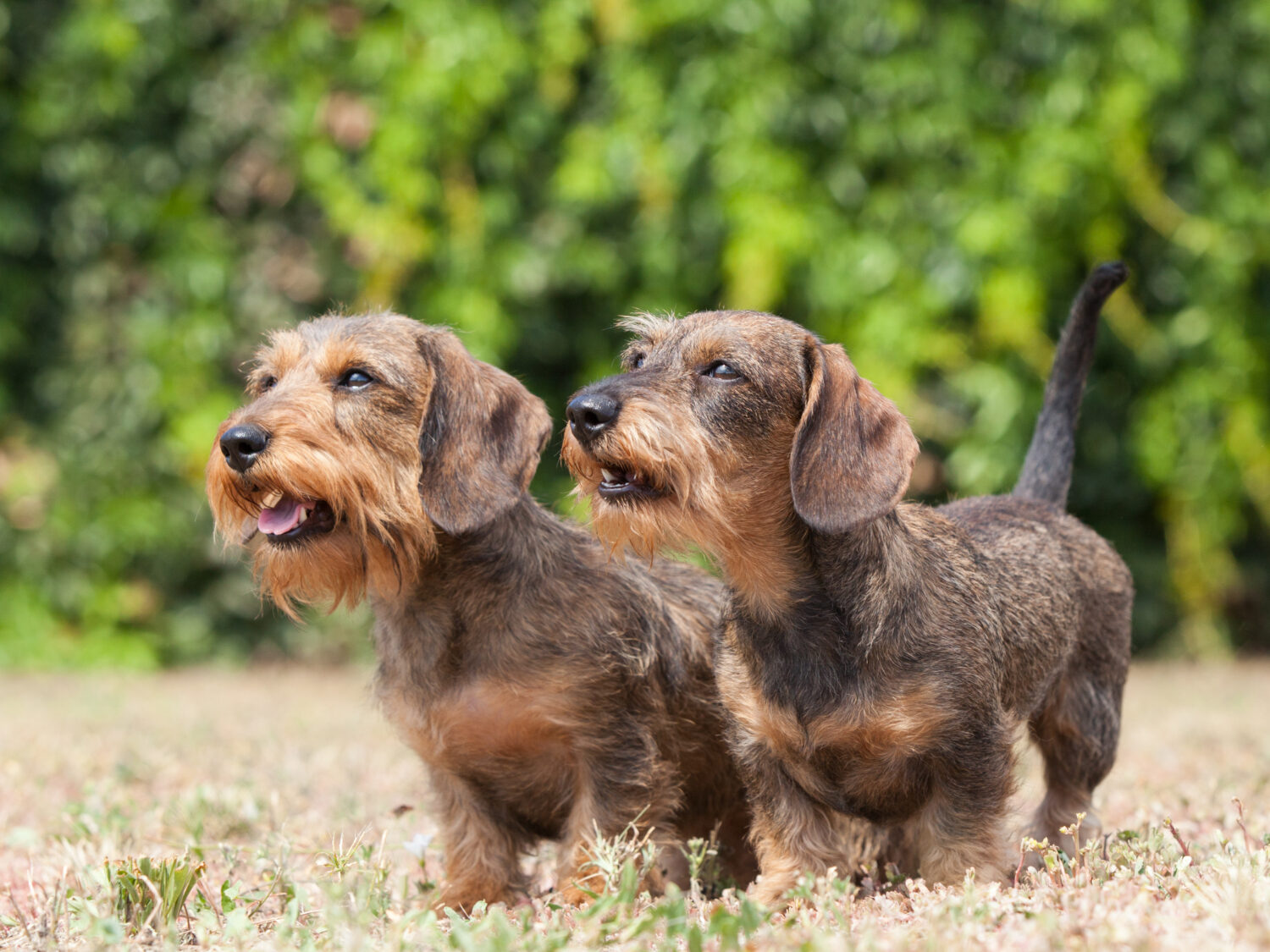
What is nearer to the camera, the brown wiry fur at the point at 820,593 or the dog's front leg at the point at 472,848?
the brown wiry fur at the point at 820,593

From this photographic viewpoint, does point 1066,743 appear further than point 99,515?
No

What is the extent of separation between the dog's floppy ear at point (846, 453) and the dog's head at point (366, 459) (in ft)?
2.83

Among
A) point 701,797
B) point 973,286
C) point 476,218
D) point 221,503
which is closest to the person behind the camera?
point 221,503

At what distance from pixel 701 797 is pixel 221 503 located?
1.80 m

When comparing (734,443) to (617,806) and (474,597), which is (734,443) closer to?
(474,597)

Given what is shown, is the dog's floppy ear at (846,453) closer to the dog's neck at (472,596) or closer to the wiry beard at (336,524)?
the dog's neck at (472,596)

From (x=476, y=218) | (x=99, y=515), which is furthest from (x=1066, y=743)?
(x=99, y=515)

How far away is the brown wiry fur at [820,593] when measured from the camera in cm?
347

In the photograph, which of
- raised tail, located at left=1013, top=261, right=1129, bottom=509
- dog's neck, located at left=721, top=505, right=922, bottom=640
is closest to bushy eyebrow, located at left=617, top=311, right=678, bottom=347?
dog's neck, located at left=721, top=505, right=922, bottom=640

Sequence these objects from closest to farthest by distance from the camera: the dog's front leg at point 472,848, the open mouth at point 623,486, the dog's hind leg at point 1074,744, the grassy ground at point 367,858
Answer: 1. the grassy ground at point 367,858
2. the open mouth at point 623,486
3. the dog's front leg at point 472,848
4. the dog's hind leg at point 1074,744

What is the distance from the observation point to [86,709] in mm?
8016

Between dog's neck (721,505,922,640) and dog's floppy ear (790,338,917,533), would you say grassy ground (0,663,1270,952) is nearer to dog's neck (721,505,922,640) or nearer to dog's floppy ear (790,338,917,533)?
dog's neck (721,505,922,640)

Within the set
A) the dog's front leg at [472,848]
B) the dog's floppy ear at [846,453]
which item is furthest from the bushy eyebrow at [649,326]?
the dog's front leg at [472,848]

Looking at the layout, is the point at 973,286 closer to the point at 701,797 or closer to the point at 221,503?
the point at 701,797
